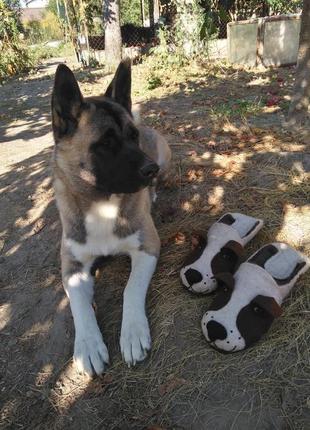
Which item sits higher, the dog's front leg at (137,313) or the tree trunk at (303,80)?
the tree trunk at (303,80)

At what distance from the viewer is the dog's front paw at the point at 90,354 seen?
81.2 inches

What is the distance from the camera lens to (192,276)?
2355 mm

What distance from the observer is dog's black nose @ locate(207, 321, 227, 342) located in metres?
1.95

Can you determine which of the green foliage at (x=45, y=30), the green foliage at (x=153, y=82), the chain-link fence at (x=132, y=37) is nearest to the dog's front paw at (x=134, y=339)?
the green foliage at (x=153, y=82)

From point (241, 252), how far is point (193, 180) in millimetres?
1457

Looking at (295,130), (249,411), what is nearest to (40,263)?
(249,411)

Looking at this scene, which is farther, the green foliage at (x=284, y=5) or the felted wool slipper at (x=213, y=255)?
the green foliage at (x=284, y=5)

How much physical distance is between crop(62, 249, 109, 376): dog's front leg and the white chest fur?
10cm

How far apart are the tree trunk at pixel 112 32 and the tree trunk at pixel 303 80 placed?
8332 millimetres

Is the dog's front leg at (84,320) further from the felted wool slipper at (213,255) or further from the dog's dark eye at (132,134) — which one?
the dog's dark eye at (132,134)

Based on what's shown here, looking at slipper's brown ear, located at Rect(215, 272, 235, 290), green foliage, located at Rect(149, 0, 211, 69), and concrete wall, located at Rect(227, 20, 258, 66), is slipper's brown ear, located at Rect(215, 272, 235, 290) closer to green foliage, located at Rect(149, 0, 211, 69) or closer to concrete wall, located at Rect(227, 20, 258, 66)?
green foliage, located at Rect(149, 0, 211, 69)

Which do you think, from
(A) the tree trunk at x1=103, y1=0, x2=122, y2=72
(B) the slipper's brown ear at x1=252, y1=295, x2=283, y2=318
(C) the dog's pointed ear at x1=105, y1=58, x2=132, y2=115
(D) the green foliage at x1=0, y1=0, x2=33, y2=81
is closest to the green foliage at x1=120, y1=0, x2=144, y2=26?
(D) the green foliage at x1=0, y1=0, x2=33, y2=81

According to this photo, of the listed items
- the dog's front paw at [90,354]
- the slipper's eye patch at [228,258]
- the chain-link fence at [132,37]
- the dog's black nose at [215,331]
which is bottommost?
the dog's front paw at [90,354]

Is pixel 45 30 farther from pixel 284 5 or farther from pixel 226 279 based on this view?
pixel 226 279
